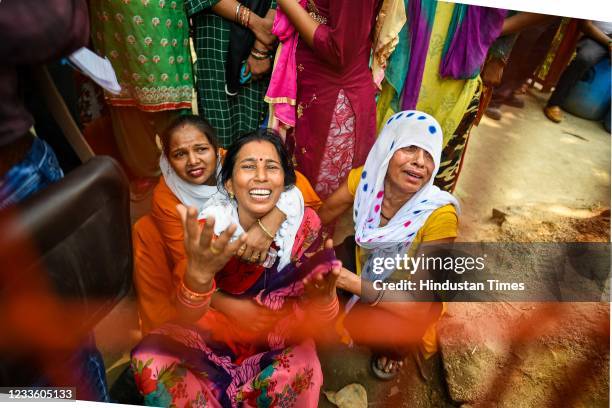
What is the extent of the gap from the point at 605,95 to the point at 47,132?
2.69 meters

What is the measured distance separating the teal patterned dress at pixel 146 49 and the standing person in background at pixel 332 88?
300 millimetres

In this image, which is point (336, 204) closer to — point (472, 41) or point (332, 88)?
point (332, 88)

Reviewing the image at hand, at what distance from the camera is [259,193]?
95cm

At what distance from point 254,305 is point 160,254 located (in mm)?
313

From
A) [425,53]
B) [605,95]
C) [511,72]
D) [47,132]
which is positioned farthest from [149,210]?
[605,95]

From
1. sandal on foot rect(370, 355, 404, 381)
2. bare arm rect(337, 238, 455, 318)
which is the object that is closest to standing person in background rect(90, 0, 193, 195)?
bare arm rect(337, 238, 455, 318)

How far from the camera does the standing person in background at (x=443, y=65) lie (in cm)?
102

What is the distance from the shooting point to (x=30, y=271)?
698mm

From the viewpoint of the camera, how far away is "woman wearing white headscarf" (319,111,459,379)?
1026 millimetres

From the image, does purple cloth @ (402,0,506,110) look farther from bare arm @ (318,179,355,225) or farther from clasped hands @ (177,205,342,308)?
clasped hands @ (177,205,342,308)

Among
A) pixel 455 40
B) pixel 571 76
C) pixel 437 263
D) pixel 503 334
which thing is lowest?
pixel 503 334

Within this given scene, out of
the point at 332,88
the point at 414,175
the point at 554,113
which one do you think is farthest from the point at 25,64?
the point at 554,113

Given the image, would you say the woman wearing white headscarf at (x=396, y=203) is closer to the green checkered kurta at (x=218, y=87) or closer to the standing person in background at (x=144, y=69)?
the green checkered kurta at (x=218, y=87)

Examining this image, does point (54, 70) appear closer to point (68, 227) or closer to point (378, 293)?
point (68, 227)
